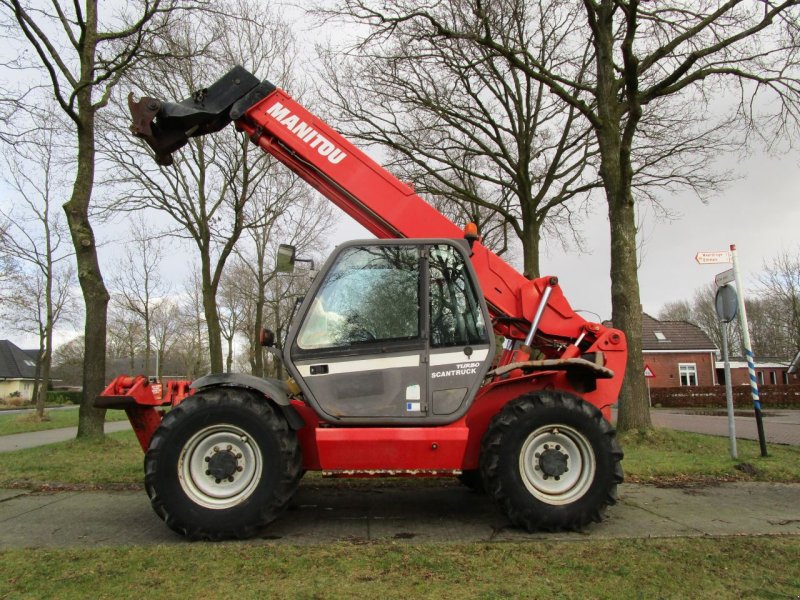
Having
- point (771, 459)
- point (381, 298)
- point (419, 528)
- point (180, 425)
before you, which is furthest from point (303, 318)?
point (771, 459)

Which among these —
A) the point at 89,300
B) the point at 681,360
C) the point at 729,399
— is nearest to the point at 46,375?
the point at 89,300

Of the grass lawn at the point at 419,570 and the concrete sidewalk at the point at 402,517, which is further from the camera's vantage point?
the concrete sidewalk at the point at 402,517

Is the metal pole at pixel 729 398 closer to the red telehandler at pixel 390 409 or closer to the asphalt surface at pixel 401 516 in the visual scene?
the asphalt surface at pixel 401 516

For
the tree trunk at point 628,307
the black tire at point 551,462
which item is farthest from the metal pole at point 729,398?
the black tire at point 551,462

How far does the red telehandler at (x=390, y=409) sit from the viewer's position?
457 cm

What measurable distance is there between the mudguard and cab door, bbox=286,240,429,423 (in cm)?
19

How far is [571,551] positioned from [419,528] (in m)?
1.28

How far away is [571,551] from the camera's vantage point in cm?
412

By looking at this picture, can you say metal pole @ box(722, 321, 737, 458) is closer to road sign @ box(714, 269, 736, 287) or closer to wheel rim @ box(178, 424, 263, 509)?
road sign @ box(714, 269, 736, 287)

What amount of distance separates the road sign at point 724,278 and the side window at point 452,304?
5.63 m

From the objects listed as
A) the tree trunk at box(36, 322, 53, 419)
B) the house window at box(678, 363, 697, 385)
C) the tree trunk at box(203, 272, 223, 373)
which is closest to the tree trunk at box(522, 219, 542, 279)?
the tree trunk at box(203, 272, 223, 373)

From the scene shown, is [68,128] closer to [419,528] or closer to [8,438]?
[8,438]

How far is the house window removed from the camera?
4622 cm

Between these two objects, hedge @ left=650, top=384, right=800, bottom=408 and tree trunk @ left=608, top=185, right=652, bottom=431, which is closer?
tree trunk @ left=608, top=185, right=652, bottom=431
